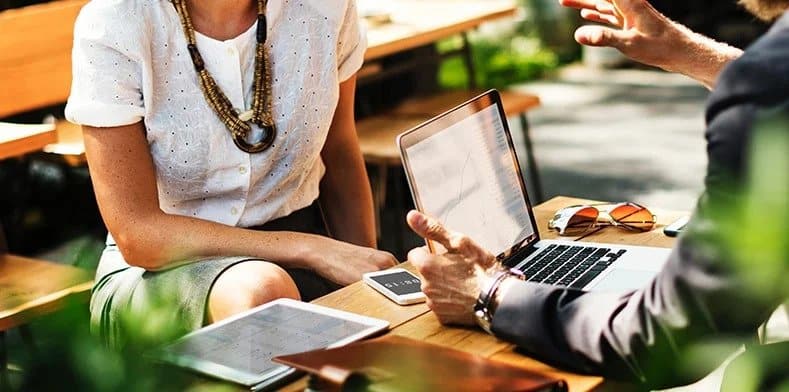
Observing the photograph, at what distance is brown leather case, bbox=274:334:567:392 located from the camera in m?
1.35

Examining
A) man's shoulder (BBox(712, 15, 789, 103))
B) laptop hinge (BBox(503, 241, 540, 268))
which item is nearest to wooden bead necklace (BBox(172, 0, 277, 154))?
laptop hinge (BBox(503, 241, 540, 268))

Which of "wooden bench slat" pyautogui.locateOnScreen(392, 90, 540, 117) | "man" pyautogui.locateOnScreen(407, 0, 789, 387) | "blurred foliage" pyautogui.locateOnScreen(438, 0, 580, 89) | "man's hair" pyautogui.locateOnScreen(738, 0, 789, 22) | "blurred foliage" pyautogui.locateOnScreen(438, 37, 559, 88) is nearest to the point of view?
"man" pyautogui.locateOnScreen(407, 0, 789, 387)

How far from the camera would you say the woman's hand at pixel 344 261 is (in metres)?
2.19

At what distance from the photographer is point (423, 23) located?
5.08 meters

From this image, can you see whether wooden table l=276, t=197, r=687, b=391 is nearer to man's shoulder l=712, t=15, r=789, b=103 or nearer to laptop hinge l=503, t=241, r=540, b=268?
laptop hinge l=503, t=241, r=540, b=268

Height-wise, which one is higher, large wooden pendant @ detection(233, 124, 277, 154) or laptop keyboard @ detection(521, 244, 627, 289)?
large wooden pendant @ detection(233, 124, 277, 154)

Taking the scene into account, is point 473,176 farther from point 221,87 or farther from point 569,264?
point 221,87

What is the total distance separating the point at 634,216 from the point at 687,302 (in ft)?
3.14

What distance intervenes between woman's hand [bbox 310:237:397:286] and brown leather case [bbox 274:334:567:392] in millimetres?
576

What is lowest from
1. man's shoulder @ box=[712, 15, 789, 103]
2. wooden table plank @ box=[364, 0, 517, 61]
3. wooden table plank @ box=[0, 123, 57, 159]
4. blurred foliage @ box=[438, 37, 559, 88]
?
blurred foliage @ box=[438, 37, 559, 88]

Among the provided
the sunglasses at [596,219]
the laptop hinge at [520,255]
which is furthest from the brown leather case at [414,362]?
the sunglasses at [596,219]

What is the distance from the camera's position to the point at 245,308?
A: 77.0 inches

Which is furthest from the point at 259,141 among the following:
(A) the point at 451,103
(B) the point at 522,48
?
(B) the point at 522,48

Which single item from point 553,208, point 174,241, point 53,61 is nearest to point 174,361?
point 174,241
